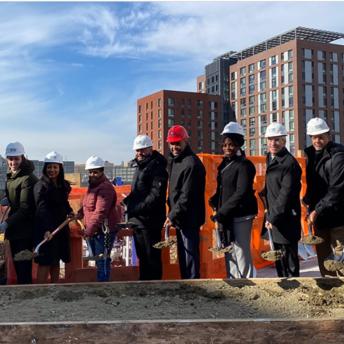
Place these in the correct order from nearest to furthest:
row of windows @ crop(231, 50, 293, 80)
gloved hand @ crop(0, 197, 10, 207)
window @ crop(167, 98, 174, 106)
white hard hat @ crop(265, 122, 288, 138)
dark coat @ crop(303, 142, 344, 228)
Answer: dark coat @ crop(303, 142, 344, 228), white hard hat @ crop(265, 122, 288, 138), gloved hand @ crop(0, 197, 10, 207), row of windows @ crop(231, 50, 293, 80), window @ crop(167, 98, 174, 106)

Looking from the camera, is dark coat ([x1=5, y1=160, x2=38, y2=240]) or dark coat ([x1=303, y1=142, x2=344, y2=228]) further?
dark coat ([x1=5, y1=160, x2=38, y2=240])

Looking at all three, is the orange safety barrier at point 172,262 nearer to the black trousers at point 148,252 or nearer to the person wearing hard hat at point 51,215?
the person wearing hard hat at point 51,215

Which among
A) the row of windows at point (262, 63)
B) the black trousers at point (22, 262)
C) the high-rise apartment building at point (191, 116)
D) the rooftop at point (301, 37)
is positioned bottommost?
the black trousers at point (22, 262)

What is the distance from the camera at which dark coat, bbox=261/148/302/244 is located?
471cm

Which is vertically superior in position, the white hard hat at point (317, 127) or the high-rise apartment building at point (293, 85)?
the high-rise apartment building at point (293, 85)

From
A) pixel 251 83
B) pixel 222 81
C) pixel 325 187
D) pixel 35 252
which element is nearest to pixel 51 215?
pixel 35 252

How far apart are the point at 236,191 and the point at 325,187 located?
2.75ft

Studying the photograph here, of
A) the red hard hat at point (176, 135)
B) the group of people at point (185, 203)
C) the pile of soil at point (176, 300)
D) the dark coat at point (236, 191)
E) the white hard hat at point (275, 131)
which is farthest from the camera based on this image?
the red hard hat at point (176, 135)

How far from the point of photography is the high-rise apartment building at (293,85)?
9162 cm

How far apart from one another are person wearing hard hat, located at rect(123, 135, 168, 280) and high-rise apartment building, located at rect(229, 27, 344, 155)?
84.2m

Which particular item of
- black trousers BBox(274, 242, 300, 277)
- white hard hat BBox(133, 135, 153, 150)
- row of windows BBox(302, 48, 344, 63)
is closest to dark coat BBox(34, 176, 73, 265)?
white hard hat BBox(133, 135, 153, 150)

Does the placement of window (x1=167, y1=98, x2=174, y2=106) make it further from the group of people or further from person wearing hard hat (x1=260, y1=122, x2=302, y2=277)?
person wearing hard hat (x1=260, y1=122, x2=302, y2=277)

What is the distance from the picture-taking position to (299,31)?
99812 millimetres

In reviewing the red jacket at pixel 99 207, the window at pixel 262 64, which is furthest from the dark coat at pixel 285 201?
the window at pixel 262 64
